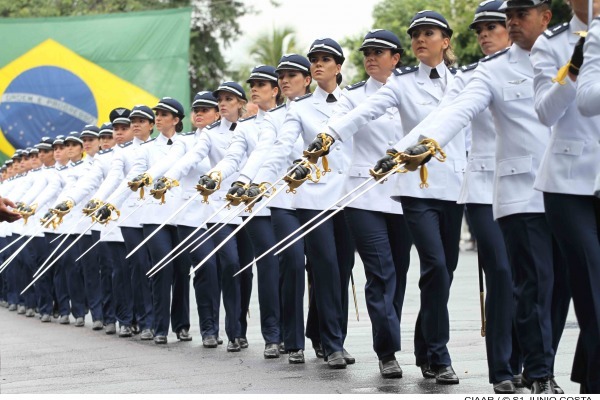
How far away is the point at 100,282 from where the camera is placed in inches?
650

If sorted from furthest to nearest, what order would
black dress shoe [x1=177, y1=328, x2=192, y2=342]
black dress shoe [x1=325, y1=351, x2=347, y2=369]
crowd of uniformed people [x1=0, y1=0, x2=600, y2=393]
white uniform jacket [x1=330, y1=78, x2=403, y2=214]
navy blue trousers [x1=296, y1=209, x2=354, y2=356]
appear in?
black dress shoe [x1=177, y1=328, x2=192, y2=342] < navy blue trousers [x1=296, y1=209, x2=354, y2=356] < black dress shoe [x1=325, y1=351, x2=347, y2=369] < white uniform jacket [x1=330, y1=78, x2=403, y2=214] < crowd of uniformed people [x1=0, y1=0, x2=600, y2=393]

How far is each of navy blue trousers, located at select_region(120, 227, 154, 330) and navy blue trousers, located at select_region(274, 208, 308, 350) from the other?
12.0 ft

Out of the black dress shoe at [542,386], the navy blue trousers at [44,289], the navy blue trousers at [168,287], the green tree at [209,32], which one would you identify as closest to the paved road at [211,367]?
the navy blue trousers at [168,287]

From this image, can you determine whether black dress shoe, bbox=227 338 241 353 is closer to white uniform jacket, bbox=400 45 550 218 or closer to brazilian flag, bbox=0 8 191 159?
white uniform jacket, bbox=400 45 550 218

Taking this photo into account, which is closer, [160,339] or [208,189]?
[208,189]

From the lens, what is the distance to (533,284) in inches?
303

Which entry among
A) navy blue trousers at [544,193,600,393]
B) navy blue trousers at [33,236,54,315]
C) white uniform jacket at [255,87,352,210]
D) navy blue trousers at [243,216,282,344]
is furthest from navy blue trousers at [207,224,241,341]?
navy blue trousers at [33,236,54,315]

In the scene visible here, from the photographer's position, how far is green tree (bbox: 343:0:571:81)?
37.4 metres

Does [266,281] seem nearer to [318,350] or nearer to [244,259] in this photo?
[318,350]

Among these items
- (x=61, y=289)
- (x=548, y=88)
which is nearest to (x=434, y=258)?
(x=548, y=88)

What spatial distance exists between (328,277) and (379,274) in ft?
3.28

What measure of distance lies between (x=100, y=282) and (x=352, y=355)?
590 centimetres

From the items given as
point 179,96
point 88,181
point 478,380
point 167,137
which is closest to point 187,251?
point 167,137

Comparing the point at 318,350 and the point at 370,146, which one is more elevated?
the point at 370,146
